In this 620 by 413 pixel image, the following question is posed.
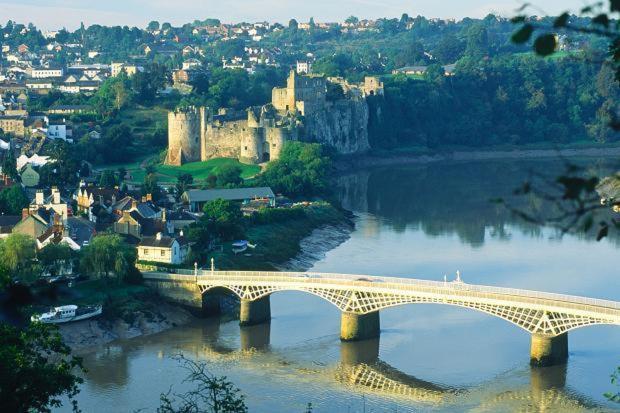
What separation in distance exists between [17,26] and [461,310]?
16082 cm

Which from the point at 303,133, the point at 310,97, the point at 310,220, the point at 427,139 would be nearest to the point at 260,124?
the point at 303,133

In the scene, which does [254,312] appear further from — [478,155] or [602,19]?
[478,155]

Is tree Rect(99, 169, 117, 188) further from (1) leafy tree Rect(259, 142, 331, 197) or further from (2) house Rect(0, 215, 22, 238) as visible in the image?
(2) house Rect(0, 215, 22, 238)

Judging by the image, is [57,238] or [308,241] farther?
[308,241]

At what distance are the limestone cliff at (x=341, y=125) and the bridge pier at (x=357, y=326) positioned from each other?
50564 millimetres

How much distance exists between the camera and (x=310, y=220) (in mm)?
65938

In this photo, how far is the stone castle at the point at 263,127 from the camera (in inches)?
3359

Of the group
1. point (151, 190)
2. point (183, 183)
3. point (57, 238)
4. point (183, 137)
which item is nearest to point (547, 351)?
point (57, 238)

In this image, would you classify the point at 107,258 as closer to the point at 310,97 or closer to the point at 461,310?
the point at 461,310

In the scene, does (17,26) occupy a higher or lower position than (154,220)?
higher

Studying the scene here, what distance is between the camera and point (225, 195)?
6800 cm

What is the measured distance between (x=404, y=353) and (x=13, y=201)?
27.5 metres

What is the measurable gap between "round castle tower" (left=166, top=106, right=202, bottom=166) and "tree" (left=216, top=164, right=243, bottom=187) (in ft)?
35.5

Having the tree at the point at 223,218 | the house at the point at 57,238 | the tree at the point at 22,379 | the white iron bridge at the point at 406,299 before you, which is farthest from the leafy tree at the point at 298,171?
the tree at the point at 22,379
